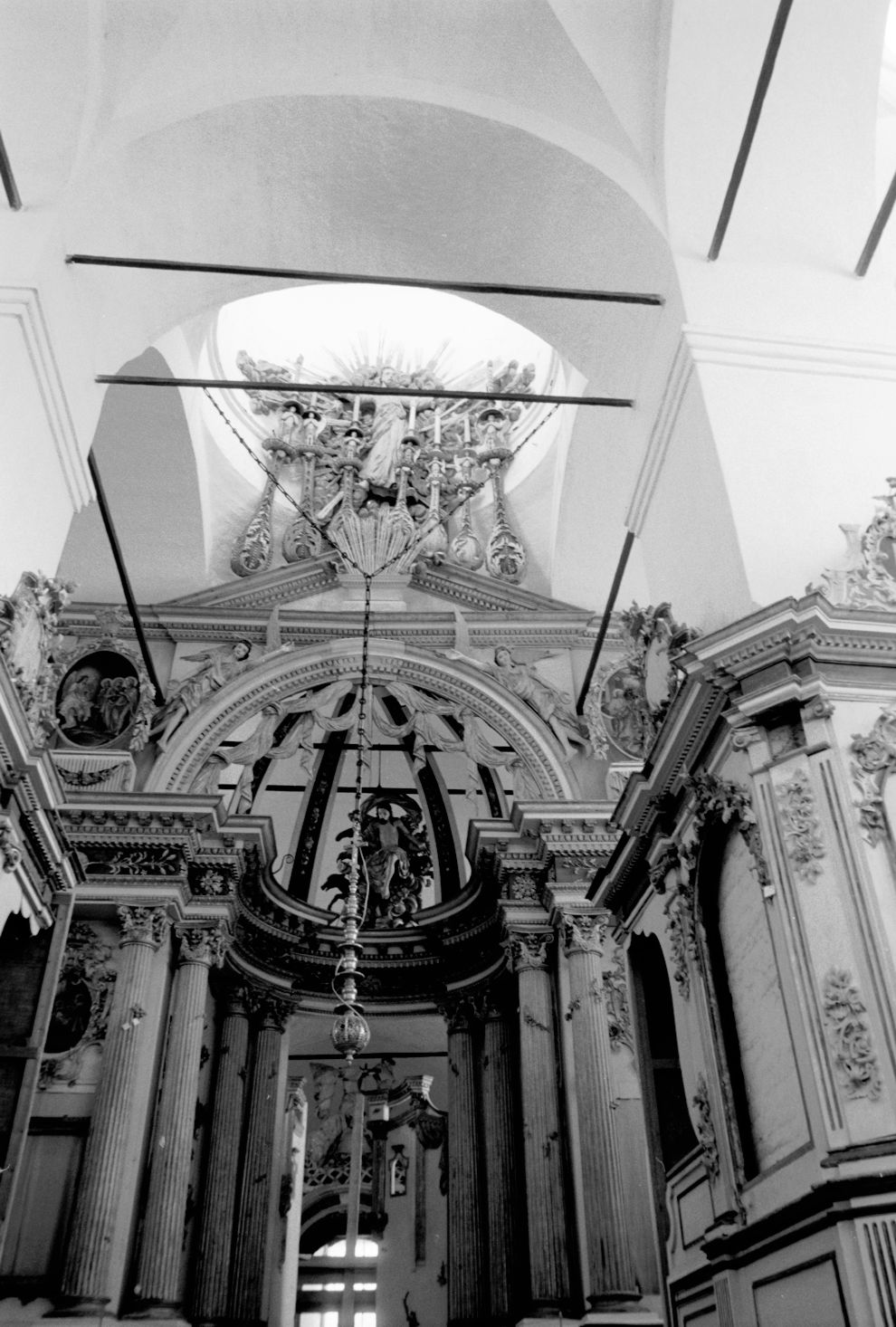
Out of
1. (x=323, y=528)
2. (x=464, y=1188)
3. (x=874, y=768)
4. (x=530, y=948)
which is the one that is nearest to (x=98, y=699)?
(x=323, y=528)

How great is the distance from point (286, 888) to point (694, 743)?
1005 centimetres

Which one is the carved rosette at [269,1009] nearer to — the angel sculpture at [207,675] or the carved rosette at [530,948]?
the angel sculpture at [207,675]

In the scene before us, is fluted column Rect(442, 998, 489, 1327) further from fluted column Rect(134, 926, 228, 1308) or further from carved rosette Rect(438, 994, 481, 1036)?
fluted column Rect(134, 926, 228, 1308)

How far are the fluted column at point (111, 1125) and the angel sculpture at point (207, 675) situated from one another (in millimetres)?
2072

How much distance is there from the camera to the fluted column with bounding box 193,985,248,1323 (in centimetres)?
1058

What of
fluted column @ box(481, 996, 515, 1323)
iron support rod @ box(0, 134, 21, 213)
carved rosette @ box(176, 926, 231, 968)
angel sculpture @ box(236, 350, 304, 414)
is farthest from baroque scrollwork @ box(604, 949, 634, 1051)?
iron support rod @ box(0, 134, 21, 213)

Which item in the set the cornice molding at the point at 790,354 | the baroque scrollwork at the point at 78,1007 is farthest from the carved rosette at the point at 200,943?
the cornice molding at the point at 790,354

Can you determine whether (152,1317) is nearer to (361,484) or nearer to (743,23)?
(361,484)

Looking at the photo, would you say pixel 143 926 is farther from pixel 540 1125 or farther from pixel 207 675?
pixel 540 1125

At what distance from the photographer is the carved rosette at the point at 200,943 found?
10484mm

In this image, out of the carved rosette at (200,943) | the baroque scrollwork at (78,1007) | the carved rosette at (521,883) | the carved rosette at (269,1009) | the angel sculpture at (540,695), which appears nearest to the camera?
the baroque scrollwork at (78,1007)

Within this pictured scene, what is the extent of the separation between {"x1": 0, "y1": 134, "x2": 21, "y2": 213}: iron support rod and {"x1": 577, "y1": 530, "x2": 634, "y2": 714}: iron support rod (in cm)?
405

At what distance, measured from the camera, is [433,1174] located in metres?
14.7

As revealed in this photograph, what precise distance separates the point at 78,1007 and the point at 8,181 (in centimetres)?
665
